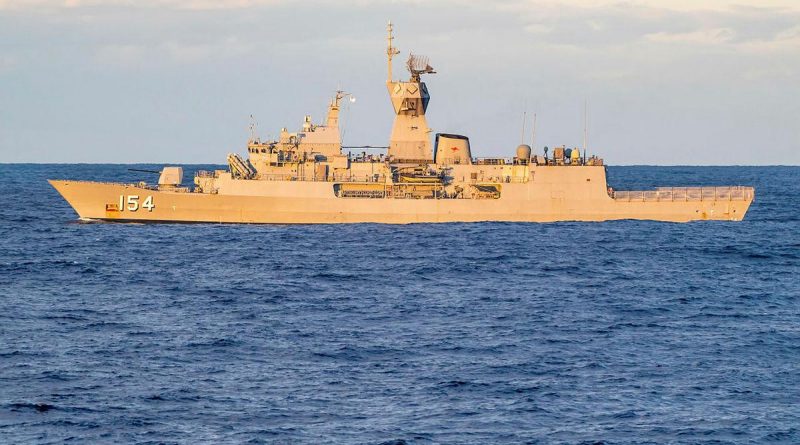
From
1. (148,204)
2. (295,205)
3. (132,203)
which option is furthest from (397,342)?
(132,203)

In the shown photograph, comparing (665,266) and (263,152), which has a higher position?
(263,152)

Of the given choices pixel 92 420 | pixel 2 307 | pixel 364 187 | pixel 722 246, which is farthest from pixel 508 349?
pixel 364 187

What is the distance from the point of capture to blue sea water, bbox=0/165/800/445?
2005cm

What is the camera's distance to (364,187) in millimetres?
55875

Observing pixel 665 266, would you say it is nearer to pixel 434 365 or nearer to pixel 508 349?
pixel 508 349

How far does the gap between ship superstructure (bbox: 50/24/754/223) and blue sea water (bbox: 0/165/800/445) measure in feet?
18.6

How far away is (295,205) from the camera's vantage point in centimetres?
5441

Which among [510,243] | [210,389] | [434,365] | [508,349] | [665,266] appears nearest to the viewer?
[210,389]

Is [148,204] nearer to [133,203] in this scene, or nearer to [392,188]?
[133,203]

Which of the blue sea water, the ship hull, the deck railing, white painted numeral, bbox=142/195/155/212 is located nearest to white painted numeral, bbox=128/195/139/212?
the ship hull

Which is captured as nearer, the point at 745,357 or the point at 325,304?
the point at 745,357

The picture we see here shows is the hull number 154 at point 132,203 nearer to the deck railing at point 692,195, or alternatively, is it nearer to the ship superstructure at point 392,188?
the ship superstructure at point 392,188

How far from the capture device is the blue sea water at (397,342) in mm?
20047

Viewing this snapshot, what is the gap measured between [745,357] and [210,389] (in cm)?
1316
